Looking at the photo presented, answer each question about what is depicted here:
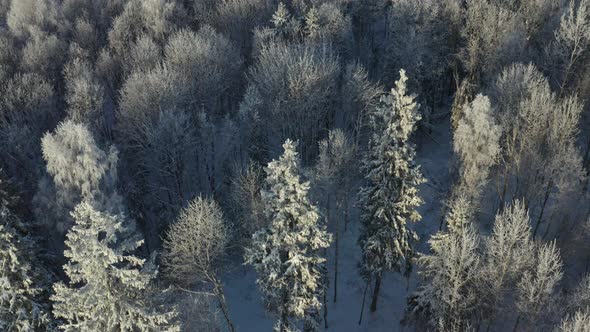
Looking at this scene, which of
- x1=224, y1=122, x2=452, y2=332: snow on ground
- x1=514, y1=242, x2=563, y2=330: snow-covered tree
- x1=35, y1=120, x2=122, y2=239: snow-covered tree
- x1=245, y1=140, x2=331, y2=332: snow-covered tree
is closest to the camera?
x1=245, y1=140, x2=331, y2=332: snow-covered tree

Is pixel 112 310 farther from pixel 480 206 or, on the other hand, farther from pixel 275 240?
pixel 480 206

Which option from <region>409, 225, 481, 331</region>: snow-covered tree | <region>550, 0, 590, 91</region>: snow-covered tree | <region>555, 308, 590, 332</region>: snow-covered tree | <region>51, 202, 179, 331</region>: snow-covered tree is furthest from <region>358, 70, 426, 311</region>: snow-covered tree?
<region>550, 0, 590, 91</region>: snow-covered tree

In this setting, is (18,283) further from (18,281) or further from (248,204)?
(248,204)

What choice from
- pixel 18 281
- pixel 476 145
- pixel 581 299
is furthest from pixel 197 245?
pixel 581 299

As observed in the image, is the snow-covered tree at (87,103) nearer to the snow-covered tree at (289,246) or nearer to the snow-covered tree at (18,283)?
the snow-covered tree at (18,283)

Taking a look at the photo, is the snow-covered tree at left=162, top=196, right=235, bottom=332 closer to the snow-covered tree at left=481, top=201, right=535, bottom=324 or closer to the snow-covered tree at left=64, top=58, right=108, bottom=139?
the snow-covered tree at left=481, top=201, right=535, bottom=324

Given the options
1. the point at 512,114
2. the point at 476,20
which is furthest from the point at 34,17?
the point at 512,114
